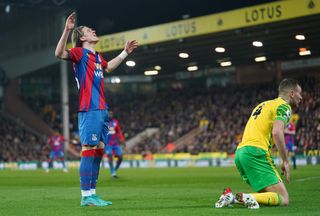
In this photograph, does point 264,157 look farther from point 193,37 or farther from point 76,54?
point 193,37

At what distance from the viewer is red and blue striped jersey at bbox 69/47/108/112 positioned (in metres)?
9.83

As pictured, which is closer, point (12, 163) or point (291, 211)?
point (291, 211)

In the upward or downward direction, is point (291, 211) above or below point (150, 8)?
below

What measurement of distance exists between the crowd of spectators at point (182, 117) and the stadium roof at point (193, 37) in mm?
2508

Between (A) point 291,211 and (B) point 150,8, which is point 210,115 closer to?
(B) point 150,8

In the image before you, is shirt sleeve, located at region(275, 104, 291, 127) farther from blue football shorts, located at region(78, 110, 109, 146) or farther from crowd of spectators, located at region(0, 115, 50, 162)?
crowd of spectators, located at region(0, 115, 50, 162)

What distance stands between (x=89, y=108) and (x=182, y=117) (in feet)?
135

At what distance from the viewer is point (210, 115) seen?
4809 centimetres

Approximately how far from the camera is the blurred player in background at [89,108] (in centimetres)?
972

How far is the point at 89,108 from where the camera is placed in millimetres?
9781

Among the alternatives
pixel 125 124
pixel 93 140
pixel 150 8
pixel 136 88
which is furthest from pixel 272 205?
pixel 136 88

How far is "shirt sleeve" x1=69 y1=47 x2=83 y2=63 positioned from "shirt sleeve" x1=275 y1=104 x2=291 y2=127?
3052 mm

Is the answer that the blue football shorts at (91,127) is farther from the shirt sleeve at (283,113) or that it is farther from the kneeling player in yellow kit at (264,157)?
the shirt sleeve at (283,113)

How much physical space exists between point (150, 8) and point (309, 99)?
13.4 metres
